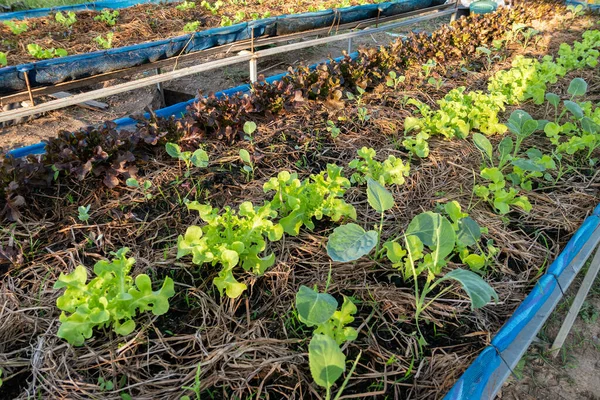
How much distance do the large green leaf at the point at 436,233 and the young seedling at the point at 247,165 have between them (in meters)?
1.03

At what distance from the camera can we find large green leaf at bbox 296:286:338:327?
135cm

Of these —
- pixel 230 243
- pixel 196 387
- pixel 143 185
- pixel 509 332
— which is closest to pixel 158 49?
pixel 143 185

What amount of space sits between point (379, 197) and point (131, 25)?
18.7ft

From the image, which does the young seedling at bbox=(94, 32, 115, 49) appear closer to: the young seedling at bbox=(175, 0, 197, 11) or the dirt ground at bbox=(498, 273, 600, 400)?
the young seedling at bbox=(175, 0, 197, 11)

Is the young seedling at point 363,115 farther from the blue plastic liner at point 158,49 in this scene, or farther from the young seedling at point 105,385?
the young seedling at point 105,385

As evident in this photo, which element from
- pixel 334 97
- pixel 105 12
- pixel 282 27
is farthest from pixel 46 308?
pixel 105 12

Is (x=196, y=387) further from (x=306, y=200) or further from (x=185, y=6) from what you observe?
(x=185, y=6)

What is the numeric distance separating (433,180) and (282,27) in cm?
325

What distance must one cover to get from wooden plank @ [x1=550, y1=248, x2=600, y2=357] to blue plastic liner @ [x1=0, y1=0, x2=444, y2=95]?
3459 mm

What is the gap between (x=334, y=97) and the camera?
11.2ft

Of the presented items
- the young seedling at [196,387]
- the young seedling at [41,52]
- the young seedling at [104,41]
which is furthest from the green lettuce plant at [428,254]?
the young seedling at [104,41]

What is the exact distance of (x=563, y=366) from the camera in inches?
96.4

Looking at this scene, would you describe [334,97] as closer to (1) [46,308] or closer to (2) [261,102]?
(2) [261,102]

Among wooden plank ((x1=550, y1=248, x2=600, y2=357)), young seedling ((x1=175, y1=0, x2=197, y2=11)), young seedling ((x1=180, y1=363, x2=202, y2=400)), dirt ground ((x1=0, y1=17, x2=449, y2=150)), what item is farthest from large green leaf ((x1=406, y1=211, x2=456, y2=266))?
young seedling ((x1=175, y1=0, x2=197, y2=11))
